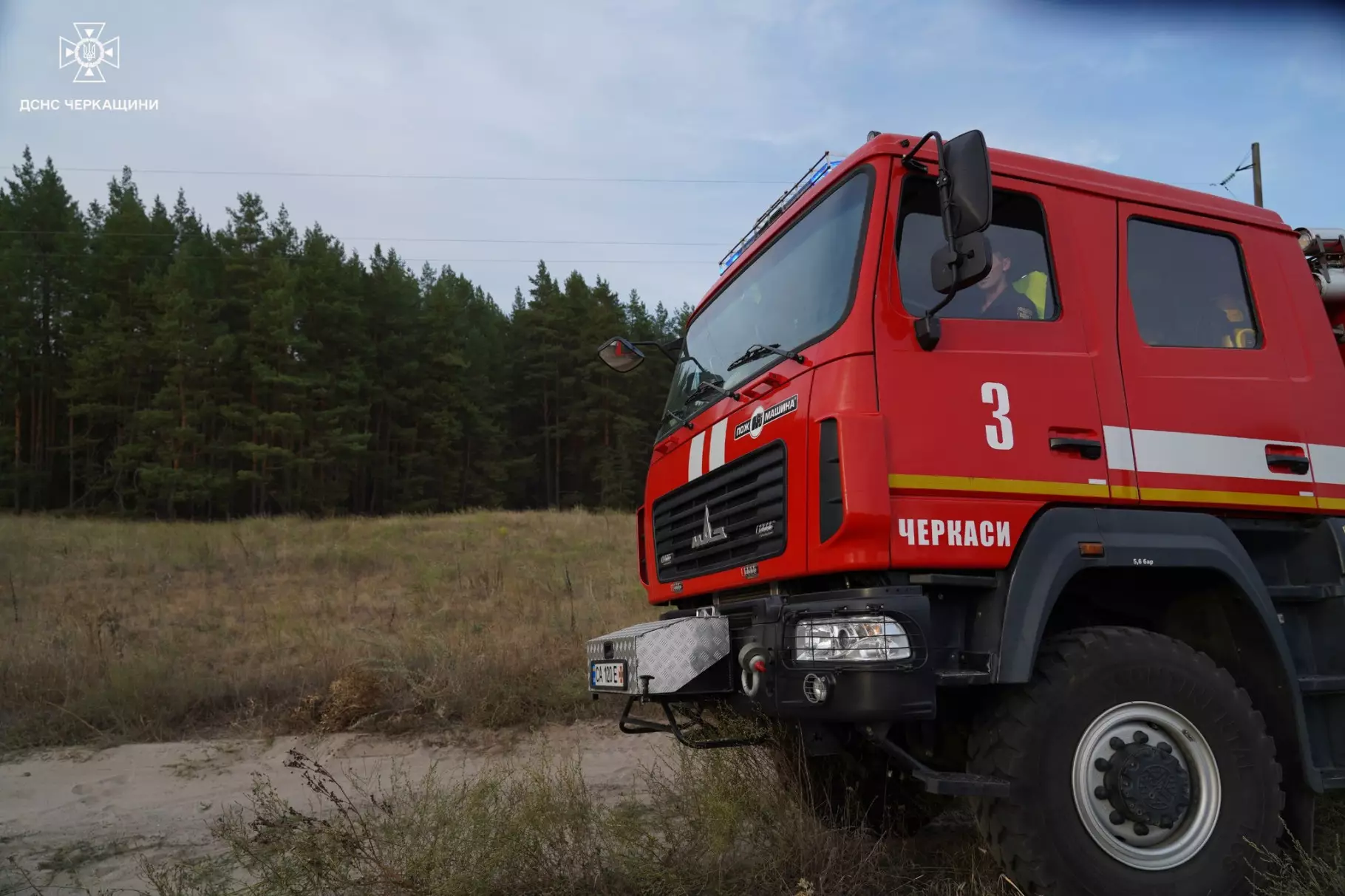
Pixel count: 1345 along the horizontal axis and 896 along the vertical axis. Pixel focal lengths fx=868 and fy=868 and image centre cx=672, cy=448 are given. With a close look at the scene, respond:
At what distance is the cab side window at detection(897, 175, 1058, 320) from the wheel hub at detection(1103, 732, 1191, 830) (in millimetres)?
1668

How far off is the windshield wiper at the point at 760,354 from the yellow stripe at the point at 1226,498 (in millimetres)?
1458

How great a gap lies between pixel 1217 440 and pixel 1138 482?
0.53 metres

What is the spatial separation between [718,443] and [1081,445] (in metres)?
1.47

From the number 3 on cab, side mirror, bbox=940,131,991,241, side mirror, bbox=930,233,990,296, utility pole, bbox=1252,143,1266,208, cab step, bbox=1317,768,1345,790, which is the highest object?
utility pole, bbox=1252,143,1266,208

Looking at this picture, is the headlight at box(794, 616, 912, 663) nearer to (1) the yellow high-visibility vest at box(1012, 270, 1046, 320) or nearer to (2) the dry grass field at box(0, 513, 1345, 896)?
(2) the dry grass field at box(0, 513, 1345, 896)

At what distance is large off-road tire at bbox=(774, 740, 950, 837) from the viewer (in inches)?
164

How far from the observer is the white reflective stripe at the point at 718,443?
3.83m

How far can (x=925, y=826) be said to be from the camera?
4.70m

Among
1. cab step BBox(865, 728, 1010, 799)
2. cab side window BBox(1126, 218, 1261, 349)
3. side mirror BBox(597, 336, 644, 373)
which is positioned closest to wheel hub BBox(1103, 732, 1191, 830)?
cab step BBox(865, 728, 1010, 799)

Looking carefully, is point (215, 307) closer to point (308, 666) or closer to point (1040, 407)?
point (308, 666)

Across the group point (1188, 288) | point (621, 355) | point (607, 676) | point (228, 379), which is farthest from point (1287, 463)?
point (228, 379)

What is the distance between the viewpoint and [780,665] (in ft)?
9.95

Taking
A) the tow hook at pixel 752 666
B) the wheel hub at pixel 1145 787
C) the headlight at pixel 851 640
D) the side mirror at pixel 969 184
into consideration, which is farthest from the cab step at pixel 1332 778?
the side mirror at pixel 969 184

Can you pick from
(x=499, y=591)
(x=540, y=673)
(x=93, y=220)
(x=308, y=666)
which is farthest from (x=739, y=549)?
(x=93, y=220)
